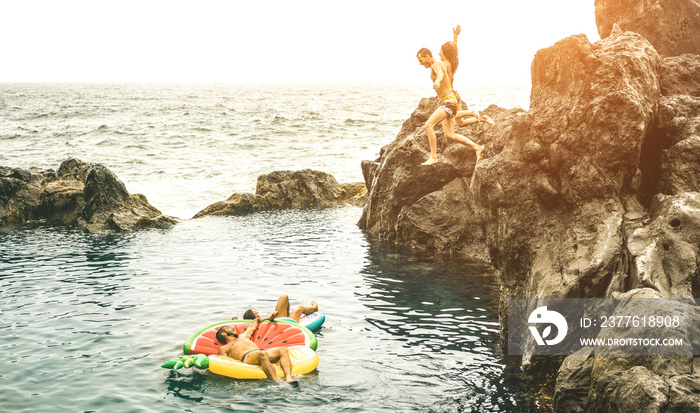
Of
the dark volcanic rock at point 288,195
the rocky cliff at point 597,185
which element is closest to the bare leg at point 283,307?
the rocky cliff at point 597,185

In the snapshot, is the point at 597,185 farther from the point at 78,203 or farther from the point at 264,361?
the point at 78,203

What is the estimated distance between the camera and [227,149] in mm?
47250

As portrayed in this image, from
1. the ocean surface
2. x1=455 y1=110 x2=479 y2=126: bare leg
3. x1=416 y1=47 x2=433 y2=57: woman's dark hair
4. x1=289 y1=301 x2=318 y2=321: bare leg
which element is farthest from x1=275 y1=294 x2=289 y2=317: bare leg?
x1=416 y1=47 x2=433 y2=57: woman's dark hair

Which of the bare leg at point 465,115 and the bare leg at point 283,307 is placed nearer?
the bare leg at point 283,307

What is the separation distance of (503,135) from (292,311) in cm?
580

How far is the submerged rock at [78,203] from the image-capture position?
23.0 m

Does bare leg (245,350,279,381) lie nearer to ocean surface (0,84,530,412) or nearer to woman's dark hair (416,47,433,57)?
ocean surface (0,84,530,412)

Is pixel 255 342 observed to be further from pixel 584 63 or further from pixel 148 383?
pixel 584 63

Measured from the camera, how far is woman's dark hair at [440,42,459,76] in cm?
1385

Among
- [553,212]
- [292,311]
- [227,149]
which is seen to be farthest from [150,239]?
[227,149]

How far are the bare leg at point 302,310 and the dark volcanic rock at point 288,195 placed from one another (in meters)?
14.3

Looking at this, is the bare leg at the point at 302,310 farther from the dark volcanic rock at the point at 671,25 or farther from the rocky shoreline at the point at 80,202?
the rocky shoreline at the point at 80,202

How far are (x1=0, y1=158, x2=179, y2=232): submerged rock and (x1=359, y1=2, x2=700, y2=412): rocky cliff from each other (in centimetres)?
1585

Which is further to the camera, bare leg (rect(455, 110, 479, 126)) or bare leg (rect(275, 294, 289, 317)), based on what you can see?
bare leg (rect(455, 110, 479, 126))
